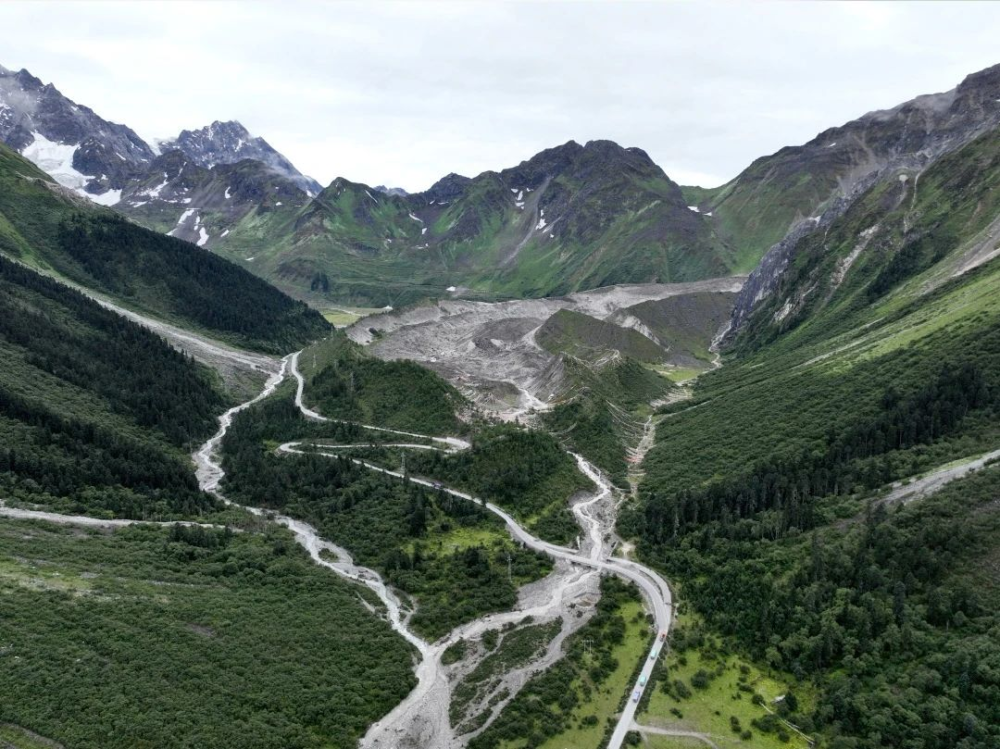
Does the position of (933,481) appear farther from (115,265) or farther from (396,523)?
(115,265)

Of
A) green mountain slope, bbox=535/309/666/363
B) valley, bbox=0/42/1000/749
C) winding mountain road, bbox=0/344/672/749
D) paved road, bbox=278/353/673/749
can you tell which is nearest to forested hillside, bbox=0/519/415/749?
valley, bbox=0/42/1000/749

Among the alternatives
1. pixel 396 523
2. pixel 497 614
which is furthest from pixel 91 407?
pixel 497 614

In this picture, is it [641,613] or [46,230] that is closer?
[641,613]

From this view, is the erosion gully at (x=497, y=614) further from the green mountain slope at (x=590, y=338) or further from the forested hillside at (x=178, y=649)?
the green mountain slope at (x=590, y=338)

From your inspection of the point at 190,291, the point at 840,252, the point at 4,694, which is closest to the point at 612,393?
the point at 840,252

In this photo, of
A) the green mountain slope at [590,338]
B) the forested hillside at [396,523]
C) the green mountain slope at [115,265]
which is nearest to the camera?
the forested hillside at [396,523]

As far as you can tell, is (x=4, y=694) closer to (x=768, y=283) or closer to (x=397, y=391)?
(x=397, y=391)

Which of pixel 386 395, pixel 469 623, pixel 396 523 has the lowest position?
pixel 469 623

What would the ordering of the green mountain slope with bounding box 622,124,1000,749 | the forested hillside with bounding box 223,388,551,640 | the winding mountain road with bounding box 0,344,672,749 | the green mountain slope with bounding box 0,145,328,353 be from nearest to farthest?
the green mountain slope with bounding box 622,124,1000,749 < the winding mountain road with bounding box 0,344,672,749 < the forested hillside with bounding box 223,388,551,640 < the green mountain slope with bounding box 0,145,328,353

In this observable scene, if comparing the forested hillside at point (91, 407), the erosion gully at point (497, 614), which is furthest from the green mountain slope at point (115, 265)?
the erosion gully at point (497, 614)

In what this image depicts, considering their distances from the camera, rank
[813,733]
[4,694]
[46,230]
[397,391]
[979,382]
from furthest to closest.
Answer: [46,230], [397,391], [979,382], [813,733], [4,694]

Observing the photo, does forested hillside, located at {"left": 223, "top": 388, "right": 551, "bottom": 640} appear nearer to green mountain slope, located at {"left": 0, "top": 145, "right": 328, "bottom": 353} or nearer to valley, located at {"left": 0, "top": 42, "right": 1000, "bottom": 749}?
valley, located at {"left": 0, "top": 42, "right": 1000, "bottom": 749}
